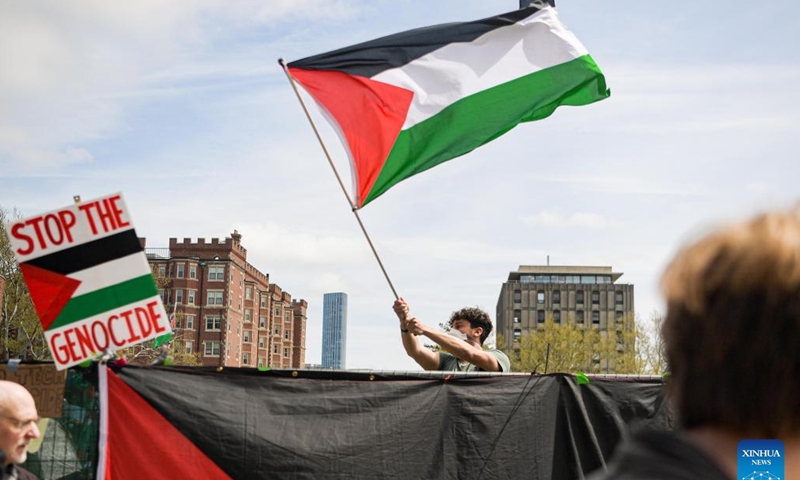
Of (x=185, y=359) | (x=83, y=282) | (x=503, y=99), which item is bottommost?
(x=185, y=359)

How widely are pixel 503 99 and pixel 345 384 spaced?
10.8 feet

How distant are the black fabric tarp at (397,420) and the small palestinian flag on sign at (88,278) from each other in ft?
1.94

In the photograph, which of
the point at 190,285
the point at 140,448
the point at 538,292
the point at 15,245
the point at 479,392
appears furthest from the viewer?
the point at 538,292

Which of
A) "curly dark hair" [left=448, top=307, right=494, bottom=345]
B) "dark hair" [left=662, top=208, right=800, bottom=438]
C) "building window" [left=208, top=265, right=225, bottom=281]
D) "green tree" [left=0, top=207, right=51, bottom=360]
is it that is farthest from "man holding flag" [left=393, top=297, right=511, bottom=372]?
"building window" [left=208, top=265, right=225, bottom=281]

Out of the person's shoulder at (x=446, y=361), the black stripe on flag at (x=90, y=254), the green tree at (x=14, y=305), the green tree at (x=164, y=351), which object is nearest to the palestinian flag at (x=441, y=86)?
the person's shoulder at (x=446, y=361)

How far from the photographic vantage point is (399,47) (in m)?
7.79

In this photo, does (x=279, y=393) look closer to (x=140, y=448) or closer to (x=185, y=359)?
(x=140, y=448)

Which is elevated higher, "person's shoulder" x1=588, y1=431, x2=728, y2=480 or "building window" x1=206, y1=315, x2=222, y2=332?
"person's shoulder" x1=588, y1=431, x2=728, y2=480

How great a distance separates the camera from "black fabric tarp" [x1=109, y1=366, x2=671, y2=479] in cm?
559

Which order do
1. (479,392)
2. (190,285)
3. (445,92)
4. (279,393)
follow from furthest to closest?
(190,285) → (445,92) → (479,392) → (279,393)

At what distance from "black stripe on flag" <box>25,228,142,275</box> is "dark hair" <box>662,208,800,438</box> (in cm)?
A: 438

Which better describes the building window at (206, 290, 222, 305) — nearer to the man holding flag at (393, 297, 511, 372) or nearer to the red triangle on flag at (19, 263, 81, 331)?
the man holding flag at (393, 297, 511, 372)

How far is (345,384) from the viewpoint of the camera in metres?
5.90

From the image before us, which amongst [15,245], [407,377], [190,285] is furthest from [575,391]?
[190,285]
